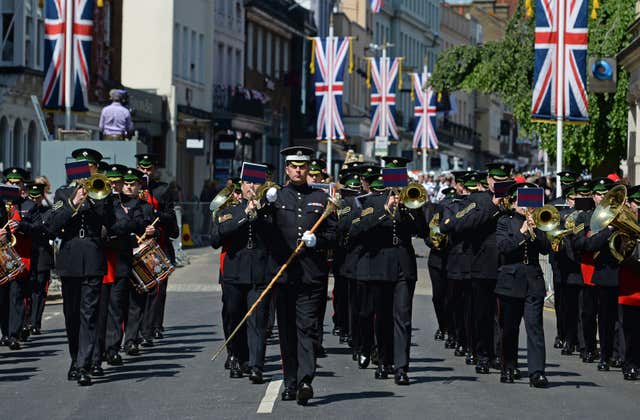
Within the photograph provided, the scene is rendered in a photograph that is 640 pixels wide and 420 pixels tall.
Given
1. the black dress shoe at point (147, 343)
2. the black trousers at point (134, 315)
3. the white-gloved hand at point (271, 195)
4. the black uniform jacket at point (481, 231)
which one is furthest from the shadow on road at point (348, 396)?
the black dress shoe at point (147, 343)

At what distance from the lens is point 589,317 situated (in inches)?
690

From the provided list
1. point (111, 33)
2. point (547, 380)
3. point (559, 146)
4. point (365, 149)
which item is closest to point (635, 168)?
point (559, 146)

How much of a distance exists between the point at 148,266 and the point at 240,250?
6.38ft

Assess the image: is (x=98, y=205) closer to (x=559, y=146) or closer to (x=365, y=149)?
(x=559, y=146)

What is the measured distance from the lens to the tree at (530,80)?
35719 millimetres

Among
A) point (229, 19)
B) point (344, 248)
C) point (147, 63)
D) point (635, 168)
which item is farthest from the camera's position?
point (229, 19)

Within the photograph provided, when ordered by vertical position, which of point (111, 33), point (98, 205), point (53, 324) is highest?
point (111, 33)

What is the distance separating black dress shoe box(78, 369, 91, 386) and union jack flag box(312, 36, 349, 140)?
1074 inches

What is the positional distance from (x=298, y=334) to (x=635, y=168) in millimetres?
19440

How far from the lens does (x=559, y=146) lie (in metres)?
26.2

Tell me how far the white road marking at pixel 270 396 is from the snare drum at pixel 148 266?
82.4 inches

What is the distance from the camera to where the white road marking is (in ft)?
42.8

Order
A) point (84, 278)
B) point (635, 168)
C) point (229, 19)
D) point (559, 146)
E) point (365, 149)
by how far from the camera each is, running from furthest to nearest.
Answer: point (365, 149)
point (229, 19)
point (635, 168)
point (559, 146)
point (84, 278)

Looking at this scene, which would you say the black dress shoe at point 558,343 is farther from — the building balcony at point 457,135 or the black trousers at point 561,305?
the building balcony at point 457,135
